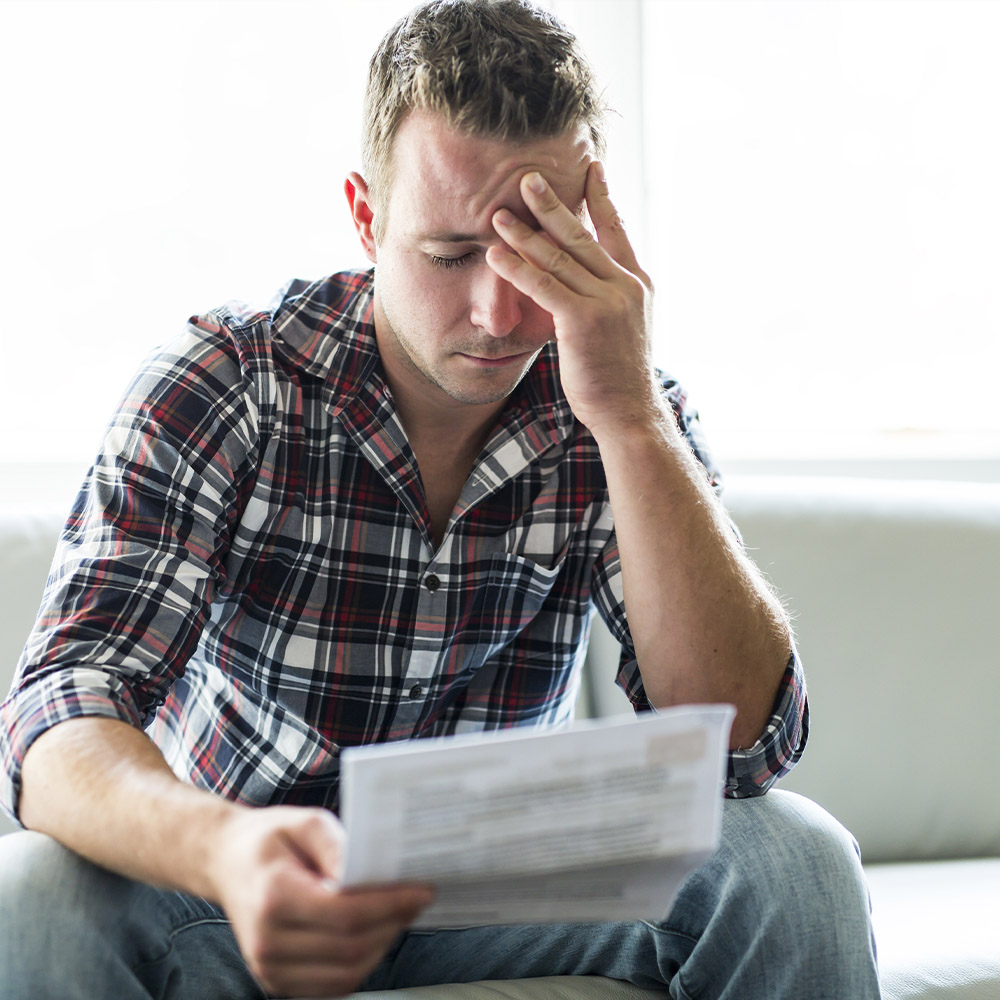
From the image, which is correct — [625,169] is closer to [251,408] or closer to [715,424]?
[715,424]

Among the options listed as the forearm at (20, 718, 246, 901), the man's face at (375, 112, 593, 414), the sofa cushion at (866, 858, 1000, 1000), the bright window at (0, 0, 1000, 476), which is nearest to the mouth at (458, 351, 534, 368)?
the man's face at (375, 112, 593, 414)

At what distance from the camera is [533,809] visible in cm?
61

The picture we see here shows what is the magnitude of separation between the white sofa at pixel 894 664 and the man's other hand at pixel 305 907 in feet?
2.98

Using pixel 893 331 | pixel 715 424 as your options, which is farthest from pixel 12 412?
pixel 893 331

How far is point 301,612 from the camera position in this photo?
3.61 feet

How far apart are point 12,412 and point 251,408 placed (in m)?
1.07

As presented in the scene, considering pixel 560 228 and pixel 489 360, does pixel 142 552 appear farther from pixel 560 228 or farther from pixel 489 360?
pixel 560 228

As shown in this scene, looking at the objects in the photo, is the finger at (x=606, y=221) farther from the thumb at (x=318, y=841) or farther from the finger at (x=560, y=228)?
the thumb at (x=318, y=841)

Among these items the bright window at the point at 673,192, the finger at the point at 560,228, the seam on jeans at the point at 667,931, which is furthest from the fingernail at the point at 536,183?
the bright window at the point at 673,192

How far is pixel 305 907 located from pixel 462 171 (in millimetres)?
682

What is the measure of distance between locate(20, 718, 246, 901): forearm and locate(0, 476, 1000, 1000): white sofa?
2.21 ft

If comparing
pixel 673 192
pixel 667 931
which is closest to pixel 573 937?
pixel 667 931

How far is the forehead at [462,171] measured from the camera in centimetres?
102

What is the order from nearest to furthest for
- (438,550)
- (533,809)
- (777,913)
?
1. (533,809)
2. (777,913)
3. (438,550)
